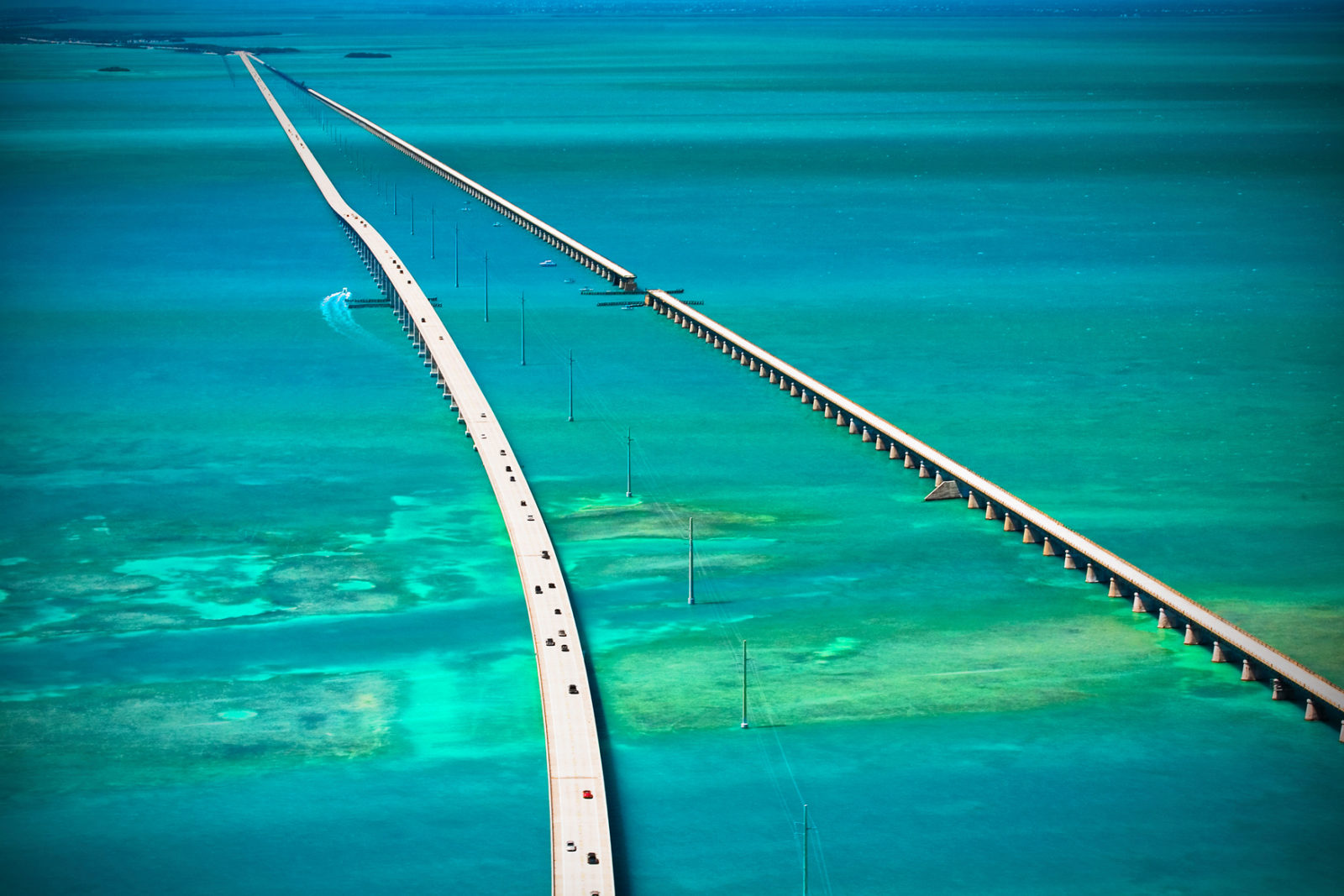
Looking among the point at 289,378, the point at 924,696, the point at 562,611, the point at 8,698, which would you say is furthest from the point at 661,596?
the point at 289,378

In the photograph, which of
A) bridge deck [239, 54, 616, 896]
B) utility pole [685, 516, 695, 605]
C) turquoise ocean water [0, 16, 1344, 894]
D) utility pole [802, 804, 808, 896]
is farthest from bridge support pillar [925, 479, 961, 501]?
utility pole [802, 804, 808, 896]

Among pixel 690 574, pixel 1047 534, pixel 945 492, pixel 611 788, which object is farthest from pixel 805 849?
pixel 945 492

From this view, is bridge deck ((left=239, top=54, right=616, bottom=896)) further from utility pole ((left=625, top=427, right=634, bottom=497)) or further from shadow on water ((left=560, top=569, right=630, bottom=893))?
utility pole ((left=625, top=427, right=634, bottom=497))

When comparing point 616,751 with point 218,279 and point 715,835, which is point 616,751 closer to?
point 715,835

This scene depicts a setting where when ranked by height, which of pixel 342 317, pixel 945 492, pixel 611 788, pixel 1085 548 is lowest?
pixel 611 788

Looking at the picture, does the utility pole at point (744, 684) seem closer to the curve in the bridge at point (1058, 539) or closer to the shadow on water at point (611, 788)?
the shadow on water at point (611, 788)

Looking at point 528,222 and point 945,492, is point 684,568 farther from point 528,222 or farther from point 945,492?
point 528,222
